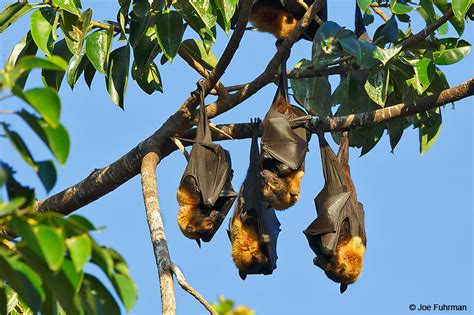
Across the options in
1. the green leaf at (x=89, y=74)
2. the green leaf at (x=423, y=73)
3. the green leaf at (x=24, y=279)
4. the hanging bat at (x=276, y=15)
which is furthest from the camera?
the hanging bat at (x=276, y=15)

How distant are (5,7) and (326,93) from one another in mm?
2253

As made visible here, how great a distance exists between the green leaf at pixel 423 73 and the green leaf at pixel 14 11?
89.0 inches

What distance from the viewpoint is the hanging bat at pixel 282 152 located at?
5746 millimetres

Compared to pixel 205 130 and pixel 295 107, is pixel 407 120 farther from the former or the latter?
pixel 205 130

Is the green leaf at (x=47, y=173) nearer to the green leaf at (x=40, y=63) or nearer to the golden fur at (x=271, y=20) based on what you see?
the green leaf at (x=40, y=63)

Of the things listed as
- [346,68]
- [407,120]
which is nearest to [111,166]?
[346,68]

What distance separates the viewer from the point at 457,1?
4.52 meters

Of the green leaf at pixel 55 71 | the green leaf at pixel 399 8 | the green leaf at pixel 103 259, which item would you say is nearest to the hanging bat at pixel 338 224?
the green leaf at pixel 399 8

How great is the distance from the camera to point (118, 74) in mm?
5184

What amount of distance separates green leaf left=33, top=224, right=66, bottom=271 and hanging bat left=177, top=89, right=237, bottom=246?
369cm

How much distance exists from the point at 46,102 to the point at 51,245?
0.33m

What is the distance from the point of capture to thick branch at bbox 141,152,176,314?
3.91 m

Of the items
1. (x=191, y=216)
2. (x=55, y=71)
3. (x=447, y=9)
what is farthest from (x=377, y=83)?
(x=55, y=71)

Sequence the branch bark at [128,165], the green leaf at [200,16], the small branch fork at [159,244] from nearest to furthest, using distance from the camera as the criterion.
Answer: the small branch fork at [159,244], the green leaf at [200,16], the branch bark at [128,165]
